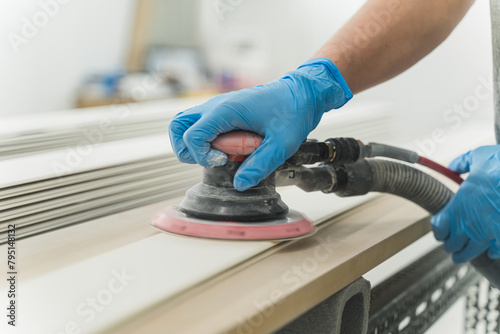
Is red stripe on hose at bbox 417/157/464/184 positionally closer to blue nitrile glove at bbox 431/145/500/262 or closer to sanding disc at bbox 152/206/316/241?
blue nitrile glove at bbox 431/145/500/262

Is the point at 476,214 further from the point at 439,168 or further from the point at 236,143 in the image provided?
the point at 236,143

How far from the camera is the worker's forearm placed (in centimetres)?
121

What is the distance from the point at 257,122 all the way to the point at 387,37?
1.54 ft

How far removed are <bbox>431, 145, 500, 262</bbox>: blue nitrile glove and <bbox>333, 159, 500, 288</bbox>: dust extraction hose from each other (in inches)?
1.6

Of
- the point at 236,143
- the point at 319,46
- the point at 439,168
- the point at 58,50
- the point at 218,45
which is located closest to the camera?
the point at 236,143

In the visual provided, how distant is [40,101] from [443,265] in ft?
9.99

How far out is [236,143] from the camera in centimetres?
97

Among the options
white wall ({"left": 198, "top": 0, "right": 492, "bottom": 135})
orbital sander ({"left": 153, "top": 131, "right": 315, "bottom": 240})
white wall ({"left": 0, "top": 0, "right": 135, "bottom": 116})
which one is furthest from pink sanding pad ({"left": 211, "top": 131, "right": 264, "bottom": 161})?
white wall ({"left": 0, "top": 0, "right": 135, "bottom": 116})

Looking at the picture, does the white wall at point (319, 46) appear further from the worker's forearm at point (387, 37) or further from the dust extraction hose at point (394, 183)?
the dust extraction hose at point (394, 183)

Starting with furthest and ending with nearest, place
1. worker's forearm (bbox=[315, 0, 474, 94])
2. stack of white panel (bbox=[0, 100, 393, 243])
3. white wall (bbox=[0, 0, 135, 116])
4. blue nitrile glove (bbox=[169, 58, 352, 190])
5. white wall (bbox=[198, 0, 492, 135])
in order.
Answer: white wall (bbox=[0, 0, 135, 116]) → white wall (bbox=[198, 0, 492, 135]) → worker's forearm (bbox=[315, 0, 474, 94]) → stack of white panel (bbox=[0, 100, 393, 243]) → blue nitrile glove (bbox=[169, 58, 352, 190])

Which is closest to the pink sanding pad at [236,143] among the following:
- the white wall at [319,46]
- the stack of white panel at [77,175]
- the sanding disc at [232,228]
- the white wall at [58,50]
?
the sanding disc at [232,228]

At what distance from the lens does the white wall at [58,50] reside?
3545 mm

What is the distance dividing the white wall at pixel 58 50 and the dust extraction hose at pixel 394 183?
2989 millimetres

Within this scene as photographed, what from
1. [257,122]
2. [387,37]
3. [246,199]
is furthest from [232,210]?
[387,37]
